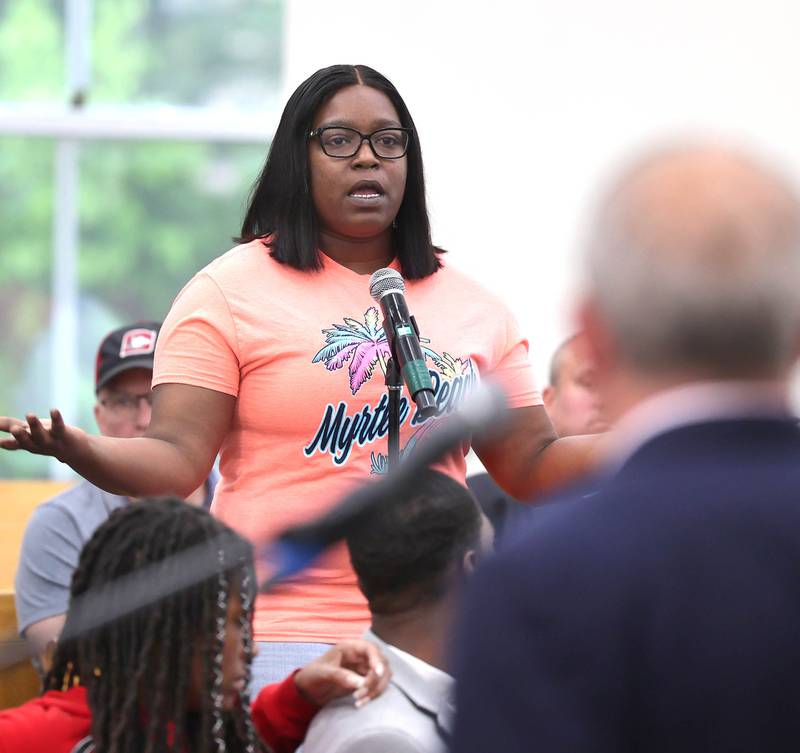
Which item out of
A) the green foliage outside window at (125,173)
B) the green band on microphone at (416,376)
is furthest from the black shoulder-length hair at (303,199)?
the green foliage outside window at (125,173)

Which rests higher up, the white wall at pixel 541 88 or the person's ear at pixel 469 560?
the white wall at pixel 541 88

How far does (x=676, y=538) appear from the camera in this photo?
915 mm

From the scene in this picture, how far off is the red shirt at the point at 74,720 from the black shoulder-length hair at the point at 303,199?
68cm

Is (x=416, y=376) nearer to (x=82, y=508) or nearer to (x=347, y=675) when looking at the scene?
(x=347, y=675)

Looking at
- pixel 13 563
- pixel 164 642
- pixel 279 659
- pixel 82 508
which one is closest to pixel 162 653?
pixel 164 642

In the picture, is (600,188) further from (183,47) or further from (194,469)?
(183,47)

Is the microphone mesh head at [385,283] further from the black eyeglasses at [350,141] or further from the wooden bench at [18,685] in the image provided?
the wooden bench at [18,685]

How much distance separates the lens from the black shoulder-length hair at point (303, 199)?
84.8 inches

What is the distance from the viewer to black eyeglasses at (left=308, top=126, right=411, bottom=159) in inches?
85.2

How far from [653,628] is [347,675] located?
0.85 metres

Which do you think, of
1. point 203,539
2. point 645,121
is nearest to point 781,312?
point 203,539

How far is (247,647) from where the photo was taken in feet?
5.45

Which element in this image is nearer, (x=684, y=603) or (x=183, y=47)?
(x=684, y=603)

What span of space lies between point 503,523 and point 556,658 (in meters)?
2.34
